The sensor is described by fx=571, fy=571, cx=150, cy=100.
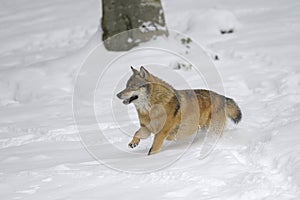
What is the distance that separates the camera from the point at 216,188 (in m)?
3.90

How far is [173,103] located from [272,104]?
4.57 ft

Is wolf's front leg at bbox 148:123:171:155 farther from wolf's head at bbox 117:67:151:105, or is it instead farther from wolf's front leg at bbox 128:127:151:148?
wolf's head at bbox 117:67:151:105

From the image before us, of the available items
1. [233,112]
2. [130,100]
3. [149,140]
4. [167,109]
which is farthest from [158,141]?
[233,112]

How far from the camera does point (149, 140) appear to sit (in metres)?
5.60

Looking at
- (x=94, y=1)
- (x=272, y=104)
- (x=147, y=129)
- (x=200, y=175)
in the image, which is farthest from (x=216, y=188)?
(x=94, y=1)

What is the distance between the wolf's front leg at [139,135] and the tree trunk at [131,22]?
3062mm

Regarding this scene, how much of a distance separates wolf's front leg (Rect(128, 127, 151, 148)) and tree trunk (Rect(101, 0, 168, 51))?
3062 mm

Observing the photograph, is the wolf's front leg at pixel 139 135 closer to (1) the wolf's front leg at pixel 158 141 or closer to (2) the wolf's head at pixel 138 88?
(1) the wolf's front leg at pixel 158 141

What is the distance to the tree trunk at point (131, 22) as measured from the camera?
7.93 m

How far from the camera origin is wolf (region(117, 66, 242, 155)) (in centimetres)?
493

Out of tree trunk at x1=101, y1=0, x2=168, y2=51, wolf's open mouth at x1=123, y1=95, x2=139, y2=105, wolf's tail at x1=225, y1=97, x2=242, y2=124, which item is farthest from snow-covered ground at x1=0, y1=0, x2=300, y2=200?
wolf's open mouth at x1=123, y1=95, x2=139, y2=105

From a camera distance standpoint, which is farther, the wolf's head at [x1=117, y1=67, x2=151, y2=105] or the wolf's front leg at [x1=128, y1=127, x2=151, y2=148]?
the wolf's front leg at [x1=128, y1=127, x2=151, y2=148]

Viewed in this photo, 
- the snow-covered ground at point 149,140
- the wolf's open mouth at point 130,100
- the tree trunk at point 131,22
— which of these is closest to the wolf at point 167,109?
the wolf's open mouth at point 130,100

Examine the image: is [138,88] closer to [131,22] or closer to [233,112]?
[233,112]
